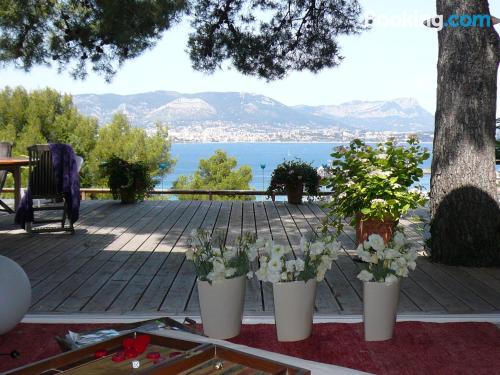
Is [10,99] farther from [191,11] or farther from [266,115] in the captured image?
[266,115]

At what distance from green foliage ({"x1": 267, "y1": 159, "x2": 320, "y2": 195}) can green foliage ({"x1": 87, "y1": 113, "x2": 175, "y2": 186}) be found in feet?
52.6

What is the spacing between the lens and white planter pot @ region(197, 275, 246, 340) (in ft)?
8.65

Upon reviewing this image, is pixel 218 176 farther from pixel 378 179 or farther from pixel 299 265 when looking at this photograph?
pixel 299 265

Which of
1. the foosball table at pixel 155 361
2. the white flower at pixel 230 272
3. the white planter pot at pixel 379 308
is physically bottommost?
the white planter pot at pixel 379 308

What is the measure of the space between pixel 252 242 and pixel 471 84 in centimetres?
239

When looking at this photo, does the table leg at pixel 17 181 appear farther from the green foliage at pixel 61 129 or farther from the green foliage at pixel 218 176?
the green foliage at pixel 218 176

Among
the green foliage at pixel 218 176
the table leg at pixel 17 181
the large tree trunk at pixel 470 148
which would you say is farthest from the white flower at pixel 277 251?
the green foliage at pixel 218 176

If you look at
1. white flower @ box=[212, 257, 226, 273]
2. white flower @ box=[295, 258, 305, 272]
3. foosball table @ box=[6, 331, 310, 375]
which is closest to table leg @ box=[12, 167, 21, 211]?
white flower @ box=[212, 257, 226, 273]

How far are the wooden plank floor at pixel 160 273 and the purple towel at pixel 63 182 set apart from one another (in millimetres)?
192

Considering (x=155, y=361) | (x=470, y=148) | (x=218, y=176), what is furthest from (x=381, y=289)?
(x=218, y=176)

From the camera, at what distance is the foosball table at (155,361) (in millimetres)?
1594

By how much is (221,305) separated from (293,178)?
212 inches

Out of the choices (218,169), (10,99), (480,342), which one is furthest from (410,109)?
(480,342)

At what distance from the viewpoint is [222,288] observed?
263 cm
